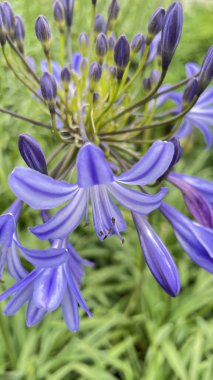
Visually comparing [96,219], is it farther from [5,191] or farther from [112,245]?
[112,245]

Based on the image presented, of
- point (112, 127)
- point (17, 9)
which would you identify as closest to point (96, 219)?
point (112, 127)

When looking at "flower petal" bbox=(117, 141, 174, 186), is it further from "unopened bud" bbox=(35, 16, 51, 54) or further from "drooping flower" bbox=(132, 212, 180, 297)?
"unopened bud" bbox=(35, 16, 51, 54)

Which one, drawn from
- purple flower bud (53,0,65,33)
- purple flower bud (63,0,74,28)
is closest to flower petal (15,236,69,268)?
purple flower bud (53,0,65,33)

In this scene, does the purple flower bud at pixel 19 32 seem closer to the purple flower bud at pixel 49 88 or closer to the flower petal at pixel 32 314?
the purple flower bud at pixel 49 88

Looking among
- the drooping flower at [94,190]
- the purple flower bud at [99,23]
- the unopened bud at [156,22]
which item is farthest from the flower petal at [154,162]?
the purple flower bud at [99,23]

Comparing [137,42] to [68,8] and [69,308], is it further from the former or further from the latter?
[69,308]

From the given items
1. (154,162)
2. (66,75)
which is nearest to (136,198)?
(154,162)

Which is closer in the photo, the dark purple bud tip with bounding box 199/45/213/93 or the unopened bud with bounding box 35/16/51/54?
the dark purple bud tip with bounding box 199/45/213/93
